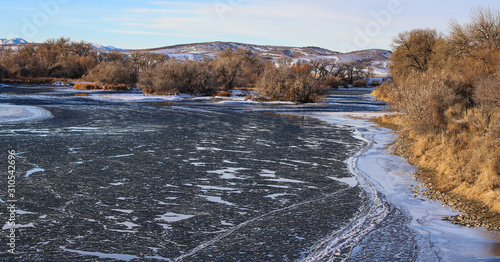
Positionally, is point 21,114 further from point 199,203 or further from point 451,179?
point 451,179

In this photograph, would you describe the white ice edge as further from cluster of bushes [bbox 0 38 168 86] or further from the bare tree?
cluster of bushes [bbox 0 38 168 86]

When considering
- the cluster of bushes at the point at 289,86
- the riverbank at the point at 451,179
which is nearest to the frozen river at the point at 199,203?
the riverbank at the point at 451,179

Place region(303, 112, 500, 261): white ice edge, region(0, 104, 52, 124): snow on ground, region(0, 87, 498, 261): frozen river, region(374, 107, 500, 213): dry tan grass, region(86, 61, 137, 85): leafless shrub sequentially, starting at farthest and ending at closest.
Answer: region(86, 61, 137, 85): leafless shrub → region(0, 104, 52, 124): snow on ground → region(374, 107, 500, 213): dry tan grass → region(303, 112, 500, 261): white ice edge → region(0, 87, 498, 261): frozen river

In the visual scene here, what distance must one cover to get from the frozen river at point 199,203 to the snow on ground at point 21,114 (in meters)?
4.97

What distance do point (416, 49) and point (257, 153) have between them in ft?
119

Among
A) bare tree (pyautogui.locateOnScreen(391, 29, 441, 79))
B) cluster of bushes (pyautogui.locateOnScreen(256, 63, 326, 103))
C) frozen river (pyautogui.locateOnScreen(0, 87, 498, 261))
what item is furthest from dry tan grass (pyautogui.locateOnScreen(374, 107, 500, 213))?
bare tree (pyautogui.locateOnScreen(391, 29, 441, 79))

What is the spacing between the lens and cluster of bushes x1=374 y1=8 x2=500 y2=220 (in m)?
8.90

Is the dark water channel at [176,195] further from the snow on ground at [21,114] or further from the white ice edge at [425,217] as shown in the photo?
the snow on ground at [21,114]

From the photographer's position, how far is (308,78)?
38781mm

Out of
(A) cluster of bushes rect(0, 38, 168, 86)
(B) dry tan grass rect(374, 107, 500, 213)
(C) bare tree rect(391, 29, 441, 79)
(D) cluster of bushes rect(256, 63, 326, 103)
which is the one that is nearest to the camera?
(B) dry tan grass rect(374, 107, 500, 213)

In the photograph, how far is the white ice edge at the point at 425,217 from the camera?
5926 millimetres

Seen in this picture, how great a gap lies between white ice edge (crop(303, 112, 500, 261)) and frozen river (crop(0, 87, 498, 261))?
9 cm

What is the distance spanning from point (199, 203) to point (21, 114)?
696 inches

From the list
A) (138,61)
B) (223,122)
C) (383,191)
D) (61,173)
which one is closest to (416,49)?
(223,122)
